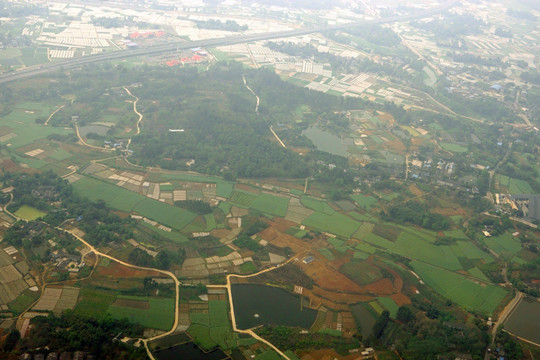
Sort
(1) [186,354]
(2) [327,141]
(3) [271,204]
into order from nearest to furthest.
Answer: (1) [186,354], (3) [271,204], (2) [327,141]

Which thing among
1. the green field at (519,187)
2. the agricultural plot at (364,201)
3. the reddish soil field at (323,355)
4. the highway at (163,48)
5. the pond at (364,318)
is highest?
the highway at (163,48)

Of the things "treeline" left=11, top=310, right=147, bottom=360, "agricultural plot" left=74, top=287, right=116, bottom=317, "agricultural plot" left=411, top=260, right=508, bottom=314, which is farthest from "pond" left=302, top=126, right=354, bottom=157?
"treeline" left=11, top=310, right=147, bottom=360

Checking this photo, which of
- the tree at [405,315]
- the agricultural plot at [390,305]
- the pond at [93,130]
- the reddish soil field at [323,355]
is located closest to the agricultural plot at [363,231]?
the agricultural plot at [390,305]

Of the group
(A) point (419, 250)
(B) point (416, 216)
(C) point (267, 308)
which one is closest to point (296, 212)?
(B) point (416, 216)

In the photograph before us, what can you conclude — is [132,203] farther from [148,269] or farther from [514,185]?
[514,185]

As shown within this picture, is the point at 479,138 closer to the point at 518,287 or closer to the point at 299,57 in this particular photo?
the point at 518,287

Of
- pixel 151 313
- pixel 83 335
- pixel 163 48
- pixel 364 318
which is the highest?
pixel 163 48

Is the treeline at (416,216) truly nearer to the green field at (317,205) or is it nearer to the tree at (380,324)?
the green field at (317,205)
